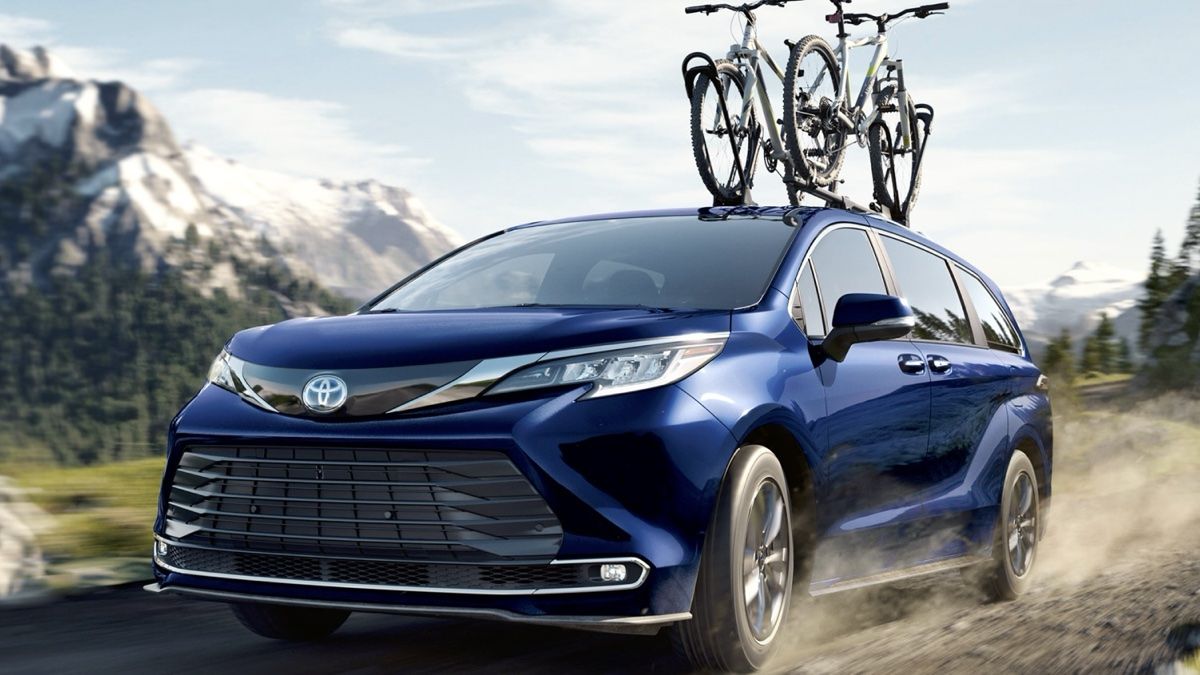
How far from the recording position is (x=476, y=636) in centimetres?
530

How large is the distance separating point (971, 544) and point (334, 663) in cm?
291

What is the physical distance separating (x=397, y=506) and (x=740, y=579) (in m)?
1.05

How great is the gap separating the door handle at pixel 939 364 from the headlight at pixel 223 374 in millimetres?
2868

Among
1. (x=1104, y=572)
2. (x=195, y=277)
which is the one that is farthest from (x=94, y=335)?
(x=1104, y=572)

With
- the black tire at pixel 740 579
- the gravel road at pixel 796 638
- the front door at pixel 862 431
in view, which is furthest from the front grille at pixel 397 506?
the front door at pixel 862 431

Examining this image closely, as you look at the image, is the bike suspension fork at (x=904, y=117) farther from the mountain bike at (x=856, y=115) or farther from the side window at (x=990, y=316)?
the side window at (x=990, y=316)

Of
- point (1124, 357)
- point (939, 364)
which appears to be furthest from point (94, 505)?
point (1124, 357)

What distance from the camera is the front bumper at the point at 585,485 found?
13.1 ft

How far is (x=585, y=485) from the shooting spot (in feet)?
13.2

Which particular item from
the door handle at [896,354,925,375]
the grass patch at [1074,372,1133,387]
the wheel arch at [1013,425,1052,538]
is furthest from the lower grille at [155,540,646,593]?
the grass patch at [1074,372,1133,387]

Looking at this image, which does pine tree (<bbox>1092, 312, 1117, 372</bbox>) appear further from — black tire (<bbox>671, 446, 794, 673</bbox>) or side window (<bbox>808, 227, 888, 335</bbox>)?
black tire (<bbox>671, 446, 794, 673</bbox>)

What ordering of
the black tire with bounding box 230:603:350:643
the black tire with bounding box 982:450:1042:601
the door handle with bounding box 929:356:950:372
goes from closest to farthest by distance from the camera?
the black tire with bounding box 230:603:350:643 → the door handle with bounding box 929:356:950:372 → the black tire with bounding box 982:450:1042:601

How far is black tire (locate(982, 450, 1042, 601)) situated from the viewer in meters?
6.73

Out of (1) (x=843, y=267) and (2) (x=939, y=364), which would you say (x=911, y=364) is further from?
(1) (x=843, y=267)
